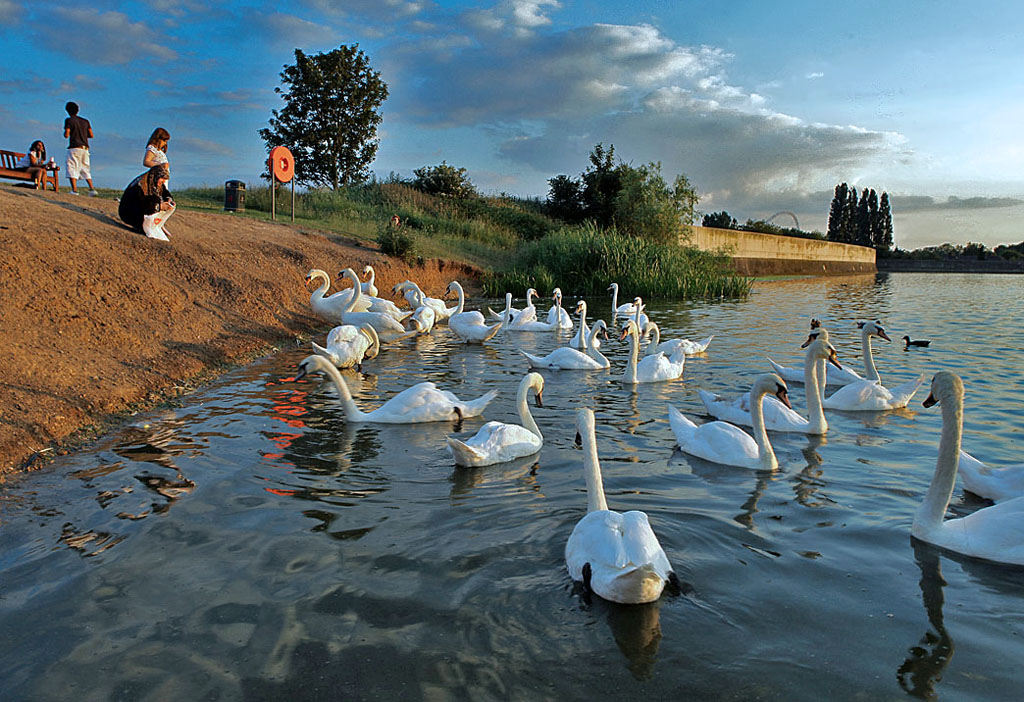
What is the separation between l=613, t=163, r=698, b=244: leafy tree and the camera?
120 ft

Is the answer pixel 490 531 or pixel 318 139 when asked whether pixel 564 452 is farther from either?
pixel 318 139

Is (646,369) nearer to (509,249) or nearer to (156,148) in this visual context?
(156,148)

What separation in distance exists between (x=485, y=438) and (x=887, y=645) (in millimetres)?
3419

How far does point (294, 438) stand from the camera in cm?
691

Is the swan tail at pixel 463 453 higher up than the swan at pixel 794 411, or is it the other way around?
the swan at pixel 794 411

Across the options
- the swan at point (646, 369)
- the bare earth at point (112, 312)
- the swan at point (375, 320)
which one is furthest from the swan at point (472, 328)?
the swan at point (646, 369)

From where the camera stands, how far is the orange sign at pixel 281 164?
2216cm

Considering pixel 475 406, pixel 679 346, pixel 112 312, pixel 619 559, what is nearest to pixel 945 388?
pixel 619 559

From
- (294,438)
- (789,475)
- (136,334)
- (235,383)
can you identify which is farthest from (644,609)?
(136,334)

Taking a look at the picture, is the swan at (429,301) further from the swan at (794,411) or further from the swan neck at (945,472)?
the swan neck at (945,472)

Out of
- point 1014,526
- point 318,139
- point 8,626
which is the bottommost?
point 8,626

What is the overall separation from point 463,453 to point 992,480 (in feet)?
12.9

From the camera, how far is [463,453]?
597 centimetres

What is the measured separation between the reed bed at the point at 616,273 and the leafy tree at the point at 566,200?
1730cm
